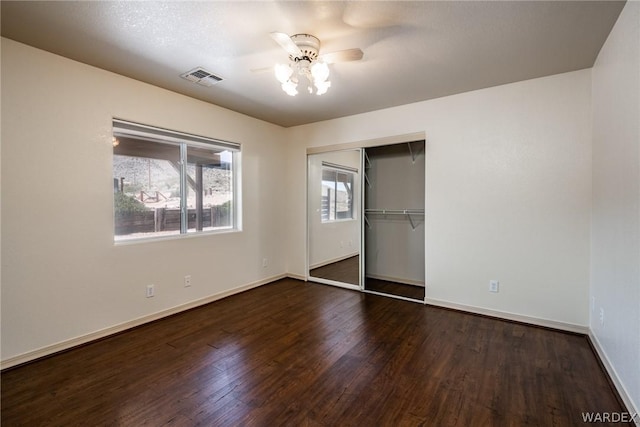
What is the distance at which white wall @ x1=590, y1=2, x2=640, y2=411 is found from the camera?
5.67 feet

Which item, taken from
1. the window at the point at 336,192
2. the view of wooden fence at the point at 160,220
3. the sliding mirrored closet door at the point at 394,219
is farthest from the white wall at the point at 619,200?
the view of wooden fence at the point at 160,220

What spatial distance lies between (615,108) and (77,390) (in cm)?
434

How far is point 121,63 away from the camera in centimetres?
264

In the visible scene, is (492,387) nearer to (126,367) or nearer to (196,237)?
(126,367)

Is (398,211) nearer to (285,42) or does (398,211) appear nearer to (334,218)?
(334,218)

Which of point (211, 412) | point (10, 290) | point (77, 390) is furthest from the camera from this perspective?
point (10, 290)

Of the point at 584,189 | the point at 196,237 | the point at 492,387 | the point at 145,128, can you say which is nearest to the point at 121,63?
the point at 145,128

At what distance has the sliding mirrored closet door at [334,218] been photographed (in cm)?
450

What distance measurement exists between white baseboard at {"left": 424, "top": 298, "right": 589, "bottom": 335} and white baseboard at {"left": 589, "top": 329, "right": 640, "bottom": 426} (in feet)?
0.57

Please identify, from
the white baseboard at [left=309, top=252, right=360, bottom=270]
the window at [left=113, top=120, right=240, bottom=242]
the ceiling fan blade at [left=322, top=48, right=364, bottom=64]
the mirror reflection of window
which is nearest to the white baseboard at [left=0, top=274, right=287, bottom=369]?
the window at [left=113, top=120, right=240, bottom=242]

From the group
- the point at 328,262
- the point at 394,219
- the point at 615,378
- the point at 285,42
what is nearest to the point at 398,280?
the point at 394,219

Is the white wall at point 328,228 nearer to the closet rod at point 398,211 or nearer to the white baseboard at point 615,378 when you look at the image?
the closet rod at point 398,211

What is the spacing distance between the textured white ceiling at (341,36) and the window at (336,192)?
5.57ft

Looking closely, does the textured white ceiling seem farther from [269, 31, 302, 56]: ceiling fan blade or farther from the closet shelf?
the closet shelf
